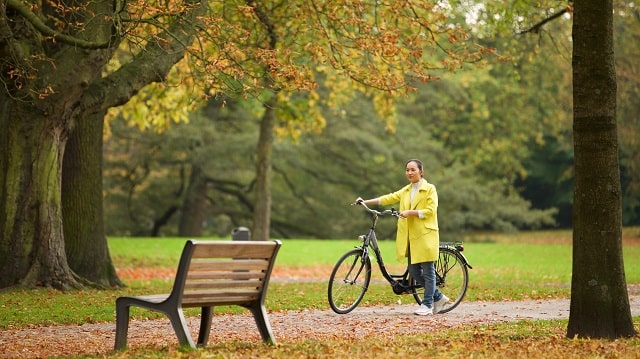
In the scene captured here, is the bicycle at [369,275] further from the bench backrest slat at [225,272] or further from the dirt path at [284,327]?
the bench backrest slat at [225,272]

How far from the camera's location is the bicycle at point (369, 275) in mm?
12219

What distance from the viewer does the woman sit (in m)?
12.2

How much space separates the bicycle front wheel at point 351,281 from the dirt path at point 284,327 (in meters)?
0.17

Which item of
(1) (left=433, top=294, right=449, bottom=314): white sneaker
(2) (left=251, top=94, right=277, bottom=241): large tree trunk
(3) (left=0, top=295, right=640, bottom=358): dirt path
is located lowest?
(3) (left=0, top=295, right=640, bottom=358): dirt path

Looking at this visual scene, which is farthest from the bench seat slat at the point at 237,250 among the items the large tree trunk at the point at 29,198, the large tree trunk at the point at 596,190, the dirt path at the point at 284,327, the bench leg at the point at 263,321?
the large tree trunk at the point at 29,198

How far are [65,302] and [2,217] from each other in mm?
2250

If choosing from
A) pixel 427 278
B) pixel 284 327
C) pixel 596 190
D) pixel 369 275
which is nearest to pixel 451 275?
pixel 427 278

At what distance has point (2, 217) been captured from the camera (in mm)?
14805

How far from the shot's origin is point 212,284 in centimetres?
820

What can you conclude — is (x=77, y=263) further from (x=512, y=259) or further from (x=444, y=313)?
(x=512, y=259)

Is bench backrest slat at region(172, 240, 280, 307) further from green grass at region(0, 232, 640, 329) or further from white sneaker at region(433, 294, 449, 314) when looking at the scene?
white sneaker at region(433, 294, 449, 314)

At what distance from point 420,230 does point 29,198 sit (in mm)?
6132

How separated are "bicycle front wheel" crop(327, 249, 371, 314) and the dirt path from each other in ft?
0.57

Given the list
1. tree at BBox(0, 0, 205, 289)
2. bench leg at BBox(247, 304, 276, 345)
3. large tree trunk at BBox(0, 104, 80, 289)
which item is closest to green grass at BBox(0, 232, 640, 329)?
large tree trunk at BBox(0, 104, 80, 289)
